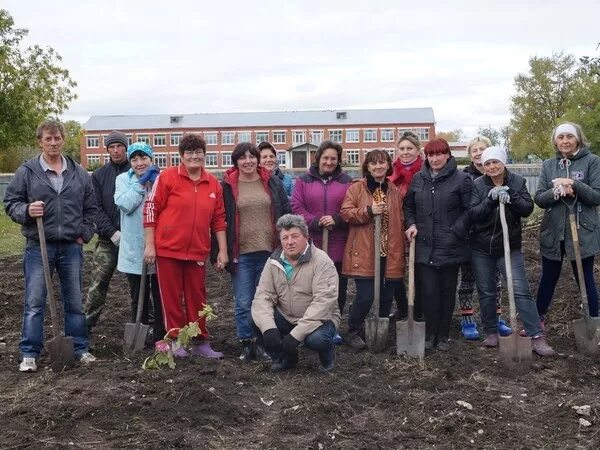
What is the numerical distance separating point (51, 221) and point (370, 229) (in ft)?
8.41

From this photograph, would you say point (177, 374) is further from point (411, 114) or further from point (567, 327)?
point (411, 114)

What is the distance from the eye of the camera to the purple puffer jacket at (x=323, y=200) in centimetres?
593

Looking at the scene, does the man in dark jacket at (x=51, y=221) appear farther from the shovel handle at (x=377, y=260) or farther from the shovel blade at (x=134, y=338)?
the shovel handle at (x=377, y=260)

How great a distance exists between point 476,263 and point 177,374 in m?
2.59

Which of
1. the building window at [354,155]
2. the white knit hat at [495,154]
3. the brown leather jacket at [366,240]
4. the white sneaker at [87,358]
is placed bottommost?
the white sneaker at [87,358]

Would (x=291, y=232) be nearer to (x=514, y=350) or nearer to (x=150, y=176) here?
(x=150, y=176)

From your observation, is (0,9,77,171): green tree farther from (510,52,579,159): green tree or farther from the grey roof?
the grey roof

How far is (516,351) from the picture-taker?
518 cm

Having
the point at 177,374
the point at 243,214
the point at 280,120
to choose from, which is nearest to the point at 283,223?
the point at 243,214

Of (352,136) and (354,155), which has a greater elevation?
(352,136)

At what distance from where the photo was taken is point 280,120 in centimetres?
8512

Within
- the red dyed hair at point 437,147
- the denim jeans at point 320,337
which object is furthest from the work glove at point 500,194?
the denim jeans at point 320,337

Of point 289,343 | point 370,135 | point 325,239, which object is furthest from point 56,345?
point 370,135

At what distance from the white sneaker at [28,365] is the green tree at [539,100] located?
4565 centimetres
